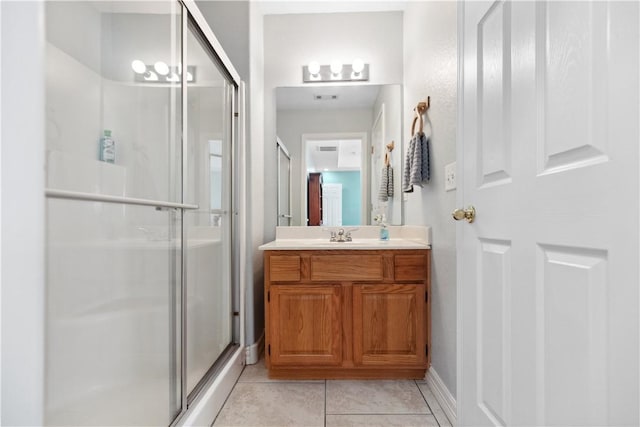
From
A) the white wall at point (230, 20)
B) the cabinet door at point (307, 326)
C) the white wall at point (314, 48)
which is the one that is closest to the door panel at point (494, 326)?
the cabinet door at point (307, 326)

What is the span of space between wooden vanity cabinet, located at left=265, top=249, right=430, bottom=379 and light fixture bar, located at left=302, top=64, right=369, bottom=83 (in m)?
1.39

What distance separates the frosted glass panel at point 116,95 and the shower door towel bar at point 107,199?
4 cm

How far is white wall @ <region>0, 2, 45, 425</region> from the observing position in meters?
0.61

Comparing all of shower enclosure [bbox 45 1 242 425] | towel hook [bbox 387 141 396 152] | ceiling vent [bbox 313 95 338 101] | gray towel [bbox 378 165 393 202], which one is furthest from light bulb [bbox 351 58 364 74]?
shower enclosure [bbox 45 1 242 425]

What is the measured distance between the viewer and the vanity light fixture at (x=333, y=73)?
239 centimetres

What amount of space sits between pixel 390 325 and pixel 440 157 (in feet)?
3.08

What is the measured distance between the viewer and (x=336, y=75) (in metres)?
2.40

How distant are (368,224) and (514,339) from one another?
1.54 metres

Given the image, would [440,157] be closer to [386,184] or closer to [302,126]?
[386,184]

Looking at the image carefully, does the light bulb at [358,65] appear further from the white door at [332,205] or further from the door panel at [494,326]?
the door panel at [494,326]

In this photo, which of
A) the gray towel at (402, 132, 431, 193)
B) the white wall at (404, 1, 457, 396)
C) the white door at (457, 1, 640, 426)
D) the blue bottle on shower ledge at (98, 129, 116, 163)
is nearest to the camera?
the white door at (457, 1, 640, 426)

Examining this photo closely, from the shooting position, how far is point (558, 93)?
0.71m

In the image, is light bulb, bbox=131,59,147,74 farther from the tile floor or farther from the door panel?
the tile floor

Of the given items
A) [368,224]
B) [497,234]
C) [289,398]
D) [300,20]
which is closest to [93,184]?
[497,234]
